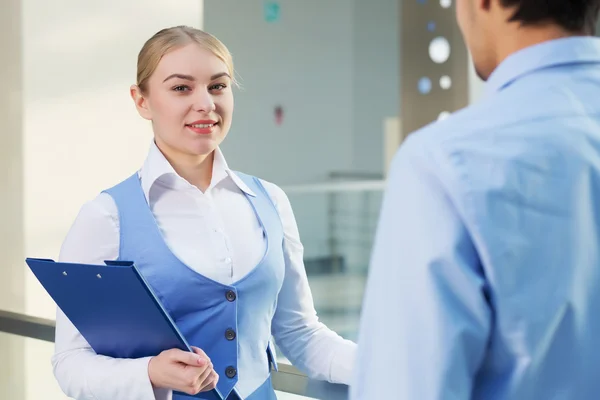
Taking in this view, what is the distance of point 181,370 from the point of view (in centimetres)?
132

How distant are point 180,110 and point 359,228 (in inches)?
264

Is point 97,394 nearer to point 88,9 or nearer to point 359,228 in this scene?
point 88,9

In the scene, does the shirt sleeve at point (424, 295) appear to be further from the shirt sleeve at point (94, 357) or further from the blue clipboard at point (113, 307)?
the shirt sleeve at point (94, 357)

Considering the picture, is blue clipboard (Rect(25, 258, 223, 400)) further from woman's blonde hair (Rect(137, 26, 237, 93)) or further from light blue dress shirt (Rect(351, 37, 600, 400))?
light blue dress shirt (Rect(351, 37, 600, 400))

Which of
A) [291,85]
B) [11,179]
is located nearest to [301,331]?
[11,179]

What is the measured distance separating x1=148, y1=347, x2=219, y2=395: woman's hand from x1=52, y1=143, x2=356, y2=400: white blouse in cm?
2

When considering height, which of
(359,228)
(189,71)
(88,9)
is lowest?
(359,228)

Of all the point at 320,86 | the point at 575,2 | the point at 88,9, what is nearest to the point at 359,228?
the point at 320,86

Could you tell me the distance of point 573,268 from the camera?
74 centimetres

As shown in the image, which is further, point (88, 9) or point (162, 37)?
point (88, 9)

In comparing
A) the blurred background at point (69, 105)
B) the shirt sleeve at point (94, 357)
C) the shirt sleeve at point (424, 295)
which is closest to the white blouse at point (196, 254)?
the shirt sleeve at point (94, 357)

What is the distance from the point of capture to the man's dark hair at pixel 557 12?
0.78 metres

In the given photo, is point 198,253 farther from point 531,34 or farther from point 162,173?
point 531,34

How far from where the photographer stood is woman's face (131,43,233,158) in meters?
1.47
